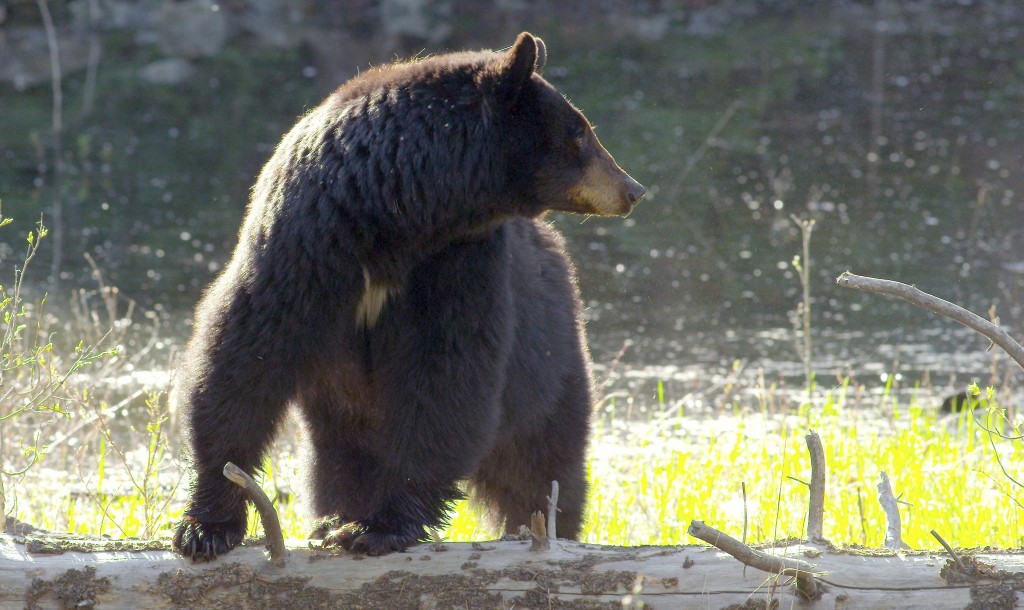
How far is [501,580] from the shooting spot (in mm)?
2598

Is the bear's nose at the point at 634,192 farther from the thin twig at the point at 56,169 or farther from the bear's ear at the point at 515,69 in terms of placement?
the thin twig at the point at 56,169

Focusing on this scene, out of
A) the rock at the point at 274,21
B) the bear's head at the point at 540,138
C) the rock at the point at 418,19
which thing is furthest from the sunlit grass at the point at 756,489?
the rock at the point at 274,21

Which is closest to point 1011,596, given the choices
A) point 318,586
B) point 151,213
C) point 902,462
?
point 318,586

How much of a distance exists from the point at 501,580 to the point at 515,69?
1.16m

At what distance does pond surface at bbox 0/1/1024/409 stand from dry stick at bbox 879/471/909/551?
2.36 m

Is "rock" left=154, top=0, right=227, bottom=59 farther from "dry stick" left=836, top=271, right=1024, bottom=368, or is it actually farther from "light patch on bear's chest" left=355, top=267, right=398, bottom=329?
"dry stick" left=836, top=271, right=1024, bottom=368

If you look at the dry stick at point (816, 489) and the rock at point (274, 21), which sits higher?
the rock at point (274, 21)

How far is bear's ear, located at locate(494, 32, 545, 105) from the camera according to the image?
286cm

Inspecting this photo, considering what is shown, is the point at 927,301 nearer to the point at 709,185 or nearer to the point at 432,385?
the point at 432,385

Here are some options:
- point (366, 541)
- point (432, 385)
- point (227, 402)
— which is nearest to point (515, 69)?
point (432, 385)

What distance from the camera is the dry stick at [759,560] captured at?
2262 millimetres

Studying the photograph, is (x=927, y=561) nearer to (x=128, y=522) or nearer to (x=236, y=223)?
(x=128, y=522)

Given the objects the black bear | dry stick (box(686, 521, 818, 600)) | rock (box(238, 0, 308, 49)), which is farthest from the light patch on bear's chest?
rock (box(238, 0, 308, 49))

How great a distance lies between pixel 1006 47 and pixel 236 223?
43.4ft
